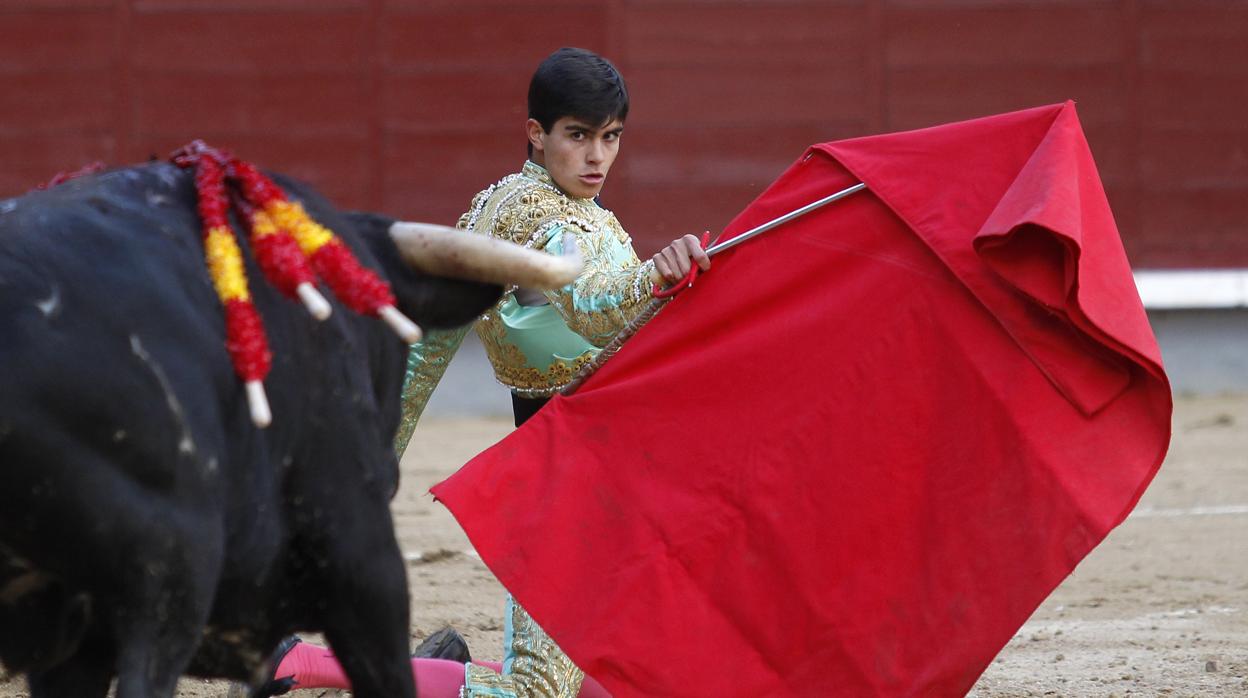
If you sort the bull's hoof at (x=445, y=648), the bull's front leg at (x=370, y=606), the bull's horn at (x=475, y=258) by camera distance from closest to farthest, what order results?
the bull's front leg at (x=370, y=606) < the bull's horn at (x=475, y=258) < the bull's hoof at (x=445, y=648)

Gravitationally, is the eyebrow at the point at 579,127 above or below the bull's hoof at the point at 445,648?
above

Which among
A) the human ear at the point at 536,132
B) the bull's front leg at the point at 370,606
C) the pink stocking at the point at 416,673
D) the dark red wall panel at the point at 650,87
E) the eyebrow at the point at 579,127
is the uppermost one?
the dark red wall panel at the point at 650,87

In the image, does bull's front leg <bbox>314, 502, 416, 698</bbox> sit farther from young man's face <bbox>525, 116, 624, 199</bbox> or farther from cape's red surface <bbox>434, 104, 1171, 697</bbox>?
young man's face <bbox>525, 116, 624, 199</bbox>

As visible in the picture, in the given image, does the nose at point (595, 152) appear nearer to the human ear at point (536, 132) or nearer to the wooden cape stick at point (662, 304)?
the human ear at point (536, 132)

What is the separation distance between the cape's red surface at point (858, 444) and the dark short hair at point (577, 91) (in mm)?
325

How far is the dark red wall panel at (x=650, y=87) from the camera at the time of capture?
8.08 m

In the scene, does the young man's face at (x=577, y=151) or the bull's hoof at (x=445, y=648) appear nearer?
the young man's face at (x=577, y=151)

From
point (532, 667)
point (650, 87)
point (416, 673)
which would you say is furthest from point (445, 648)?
point (650, 87)

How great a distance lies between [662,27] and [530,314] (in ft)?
Result: 17.7

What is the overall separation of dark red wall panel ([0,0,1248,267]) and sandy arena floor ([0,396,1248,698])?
1968mm

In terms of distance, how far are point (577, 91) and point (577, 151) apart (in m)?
0.11

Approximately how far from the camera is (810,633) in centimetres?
287

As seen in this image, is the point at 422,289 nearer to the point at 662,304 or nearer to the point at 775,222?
the point at 662,304

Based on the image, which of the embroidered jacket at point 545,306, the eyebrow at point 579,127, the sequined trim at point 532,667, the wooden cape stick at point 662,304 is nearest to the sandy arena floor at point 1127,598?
the sequined trim at point 532,667
